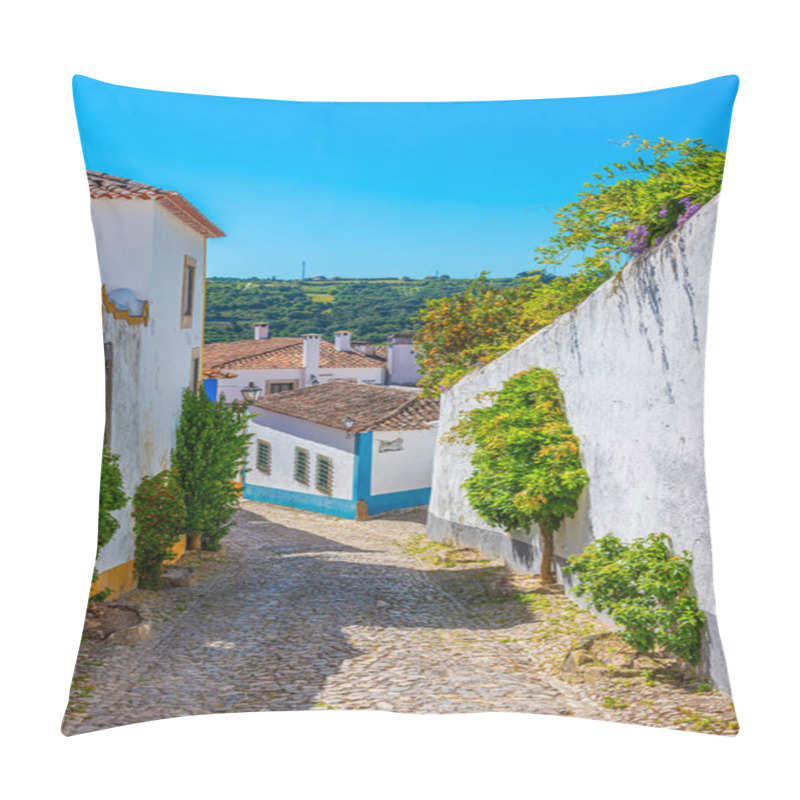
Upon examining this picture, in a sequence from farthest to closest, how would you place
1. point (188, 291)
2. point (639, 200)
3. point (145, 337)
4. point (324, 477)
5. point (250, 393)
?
point (324, 477) → point (250, 393) → point (188, 291) → point (145, 337) → point (639, 200)

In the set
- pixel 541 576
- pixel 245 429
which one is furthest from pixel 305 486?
pixel 541 576

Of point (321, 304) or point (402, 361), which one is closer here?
point (321, 304)

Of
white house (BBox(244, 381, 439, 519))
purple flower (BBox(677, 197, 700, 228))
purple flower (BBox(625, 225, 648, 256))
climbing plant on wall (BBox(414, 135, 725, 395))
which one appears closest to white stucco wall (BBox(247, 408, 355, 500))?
white house (BBox(244, 381, 439, 519))

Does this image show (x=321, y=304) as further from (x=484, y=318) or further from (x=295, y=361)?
(x=484, y=318)

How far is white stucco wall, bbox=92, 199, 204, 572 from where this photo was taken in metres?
4.71

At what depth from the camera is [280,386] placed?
521cm

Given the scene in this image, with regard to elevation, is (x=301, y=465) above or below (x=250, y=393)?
below

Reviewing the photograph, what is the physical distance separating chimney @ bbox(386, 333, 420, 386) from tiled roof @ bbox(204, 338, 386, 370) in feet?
0.19

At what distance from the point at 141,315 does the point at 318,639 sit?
65.6 inches

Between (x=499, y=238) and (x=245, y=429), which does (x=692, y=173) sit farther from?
(x=245, y=429)

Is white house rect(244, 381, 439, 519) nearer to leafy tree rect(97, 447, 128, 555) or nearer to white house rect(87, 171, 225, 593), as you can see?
white house rect(87, 171, 225, 593)

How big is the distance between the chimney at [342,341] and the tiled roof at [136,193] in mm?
844

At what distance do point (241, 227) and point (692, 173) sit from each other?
Answer: 2020mm

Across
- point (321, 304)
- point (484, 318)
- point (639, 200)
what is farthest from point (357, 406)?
point (639, 200)
